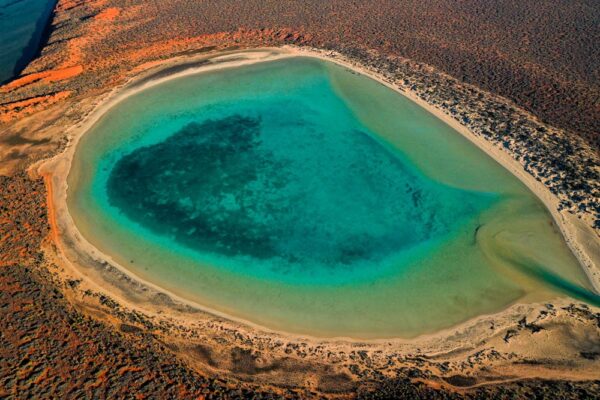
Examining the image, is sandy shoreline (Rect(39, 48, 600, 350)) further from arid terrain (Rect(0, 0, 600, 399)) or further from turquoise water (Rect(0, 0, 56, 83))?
turquoise water (Rect(0, 0, 56, 83))

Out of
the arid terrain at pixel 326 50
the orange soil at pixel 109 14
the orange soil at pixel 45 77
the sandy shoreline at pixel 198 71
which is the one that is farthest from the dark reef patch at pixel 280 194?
the orange soil at pixel 109 14

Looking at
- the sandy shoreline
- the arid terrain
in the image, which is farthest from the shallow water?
the arid terrain

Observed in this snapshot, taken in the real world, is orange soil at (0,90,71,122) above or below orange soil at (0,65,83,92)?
below

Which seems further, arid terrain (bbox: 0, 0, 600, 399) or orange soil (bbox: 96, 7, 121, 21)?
orange soil (bbox: 96, 7, 121, 21)

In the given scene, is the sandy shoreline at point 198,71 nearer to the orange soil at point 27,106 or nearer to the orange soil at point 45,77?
the orange soil at point 27,106

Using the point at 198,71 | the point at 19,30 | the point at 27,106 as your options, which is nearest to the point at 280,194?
the point at 198,71

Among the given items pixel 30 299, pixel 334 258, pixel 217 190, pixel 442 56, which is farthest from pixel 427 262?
pixel 442 56
